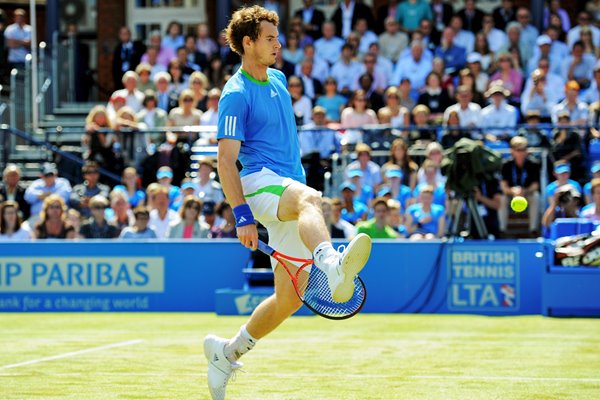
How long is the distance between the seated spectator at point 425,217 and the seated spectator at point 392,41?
5.19m

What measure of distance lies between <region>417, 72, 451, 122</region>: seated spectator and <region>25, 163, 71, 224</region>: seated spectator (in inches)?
223

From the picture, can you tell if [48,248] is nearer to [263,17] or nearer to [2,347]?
[2,347]

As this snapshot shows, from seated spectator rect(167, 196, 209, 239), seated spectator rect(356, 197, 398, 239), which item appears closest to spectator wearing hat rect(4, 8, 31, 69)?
seated spectator rect(167, 196, 209, 239)

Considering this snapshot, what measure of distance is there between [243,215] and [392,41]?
14188mm

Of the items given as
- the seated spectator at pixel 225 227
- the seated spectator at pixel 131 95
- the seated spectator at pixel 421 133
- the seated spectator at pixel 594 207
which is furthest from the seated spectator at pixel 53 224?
the seated spectator at pixel 594 207

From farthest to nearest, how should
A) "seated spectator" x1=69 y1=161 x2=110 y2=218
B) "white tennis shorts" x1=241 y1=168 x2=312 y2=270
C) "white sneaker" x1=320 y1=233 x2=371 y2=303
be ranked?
"seated spectator" x1=69 y1=161 x2=110 y2=218
"white tennis shorts" x1=241 y1=168 x2=312 y2=270
"white sneaker" x1=320 y1=233 x2=371 y2=303

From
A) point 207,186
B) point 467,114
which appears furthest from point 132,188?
point 467,114

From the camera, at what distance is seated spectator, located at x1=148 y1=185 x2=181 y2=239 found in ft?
52.2

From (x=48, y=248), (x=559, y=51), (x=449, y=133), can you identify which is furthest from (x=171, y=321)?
(x=559, y=51)

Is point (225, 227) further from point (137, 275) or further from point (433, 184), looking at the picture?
point (433, 184)

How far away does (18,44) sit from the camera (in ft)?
71.7

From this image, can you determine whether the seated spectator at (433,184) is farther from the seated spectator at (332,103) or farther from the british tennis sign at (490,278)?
the seated spectator at (332,103)

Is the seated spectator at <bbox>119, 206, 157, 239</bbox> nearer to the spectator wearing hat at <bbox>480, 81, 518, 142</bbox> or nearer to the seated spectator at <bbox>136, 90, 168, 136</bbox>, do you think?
the seated spectator at <bbox>136, 90, 168, 136</bbox>

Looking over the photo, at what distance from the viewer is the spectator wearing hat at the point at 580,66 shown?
1828cm
